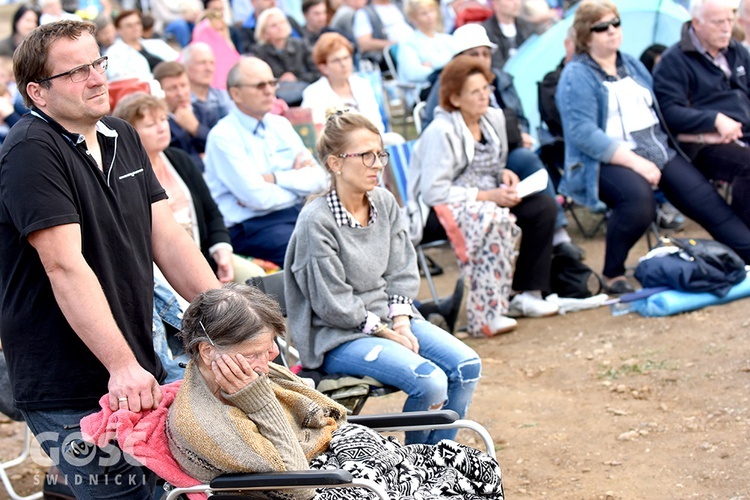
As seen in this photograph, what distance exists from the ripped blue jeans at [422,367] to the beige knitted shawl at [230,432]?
98 centimetres

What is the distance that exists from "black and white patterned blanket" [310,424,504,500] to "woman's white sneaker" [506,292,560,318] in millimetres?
3347

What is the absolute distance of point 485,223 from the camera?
6082 mm

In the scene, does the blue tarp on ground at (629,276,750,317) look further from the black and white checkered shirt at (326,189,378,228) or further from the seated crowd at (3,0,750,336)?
the black and white checkered shirt at (326,189,378,228)

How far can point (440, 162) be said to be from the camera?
622 cm

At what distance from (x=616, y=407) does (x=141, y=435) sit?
2889mm

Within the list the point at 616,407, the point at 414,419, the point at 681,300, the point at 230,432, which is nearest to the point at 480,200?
the point at 681,300

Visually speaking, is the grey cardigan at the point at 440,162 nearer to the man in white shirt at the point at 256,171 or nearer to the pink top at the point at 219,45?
the man in white shirt at the point at 256,171

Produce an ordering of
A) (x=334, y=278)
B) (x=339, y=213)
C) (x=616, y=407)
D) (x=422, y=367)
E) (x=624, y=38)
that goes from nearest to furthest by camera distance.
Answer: (x=422, y=367), (x=334, y=278), (x=339, y=213), (x=616, y=407), (x=624, y=38)

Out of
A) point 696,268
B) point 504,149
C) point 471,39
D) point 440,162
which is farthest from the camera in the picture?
point 471,39

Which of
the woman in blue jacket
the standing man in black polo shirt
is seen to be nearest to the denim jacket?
the woman in blue jacket

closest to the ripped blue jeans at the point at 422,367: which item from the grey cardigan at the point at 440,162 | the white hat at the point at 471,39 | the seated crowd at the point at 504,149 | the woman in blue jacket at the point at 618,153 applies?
the seated crowd at the point at 504,149

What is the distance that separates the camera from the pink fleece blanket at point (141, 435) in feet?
8.96

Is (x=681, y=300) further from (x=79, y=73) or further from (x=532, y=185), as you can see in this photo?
(x=79, y=73)

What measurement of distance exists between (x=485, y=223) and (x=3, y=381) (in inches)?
124
